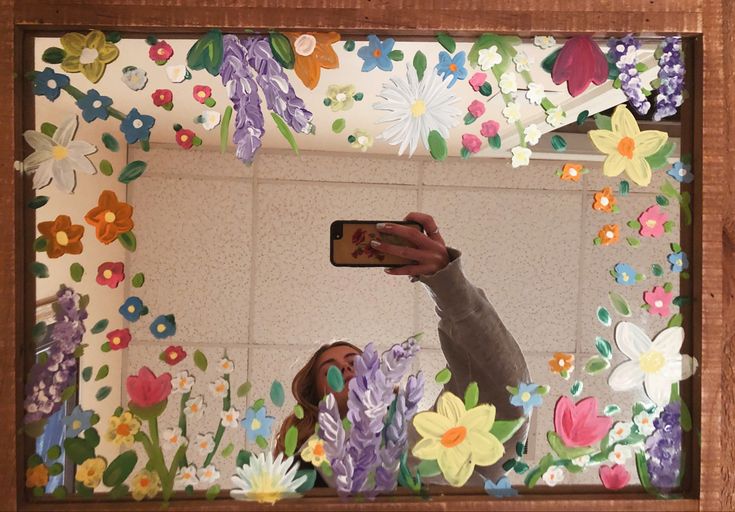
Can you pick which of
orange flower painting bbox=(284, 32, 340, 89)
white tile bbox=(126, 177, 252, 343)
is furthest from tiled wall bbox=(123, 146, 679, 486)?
orange flower painting bbox=(284, 32, 340, 89)

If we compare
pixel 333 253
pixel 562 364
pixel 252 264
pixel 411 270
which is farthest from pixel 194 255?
pixel 562 364

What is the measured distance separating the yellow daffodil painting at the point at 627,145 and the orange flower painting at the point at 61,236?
27.5 inches

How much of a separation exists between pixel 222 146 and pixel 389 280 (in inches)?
11.2

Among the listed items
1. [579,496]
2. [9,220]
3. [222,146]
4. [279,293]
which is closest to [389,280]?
[279,293]

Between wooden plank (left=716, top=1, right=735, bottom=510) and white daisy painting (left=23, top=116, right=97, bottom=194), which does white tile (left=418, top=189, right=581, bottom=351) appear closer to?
wooden plank (left=716, top=1, right=735, bottom=510)

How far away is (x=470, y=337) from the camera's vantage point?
2.67 ft

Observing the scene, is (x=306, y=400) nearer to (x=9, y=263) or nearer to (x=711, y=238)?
(x=9, y=263)

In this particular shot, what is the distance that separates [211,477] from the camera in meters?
0.81

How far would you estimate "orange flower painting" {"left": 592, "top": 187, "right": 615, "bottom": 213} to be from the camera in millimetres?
823

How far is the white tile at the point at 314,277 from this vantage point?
0.80 meters

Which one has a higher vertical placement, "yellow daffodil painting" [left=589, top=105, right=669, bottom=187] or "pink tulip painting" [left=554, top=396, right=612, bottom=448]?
"yellow daffodil painting" [left=589, top=105, right=669, bottom=187]

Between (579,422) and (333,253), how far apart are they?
41cm

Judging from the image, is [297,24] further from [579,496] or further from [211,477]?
[579,496]

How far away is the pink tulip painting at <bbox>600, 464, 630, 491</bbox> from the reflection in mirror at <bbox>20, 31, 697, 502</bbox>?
37 millimetres
